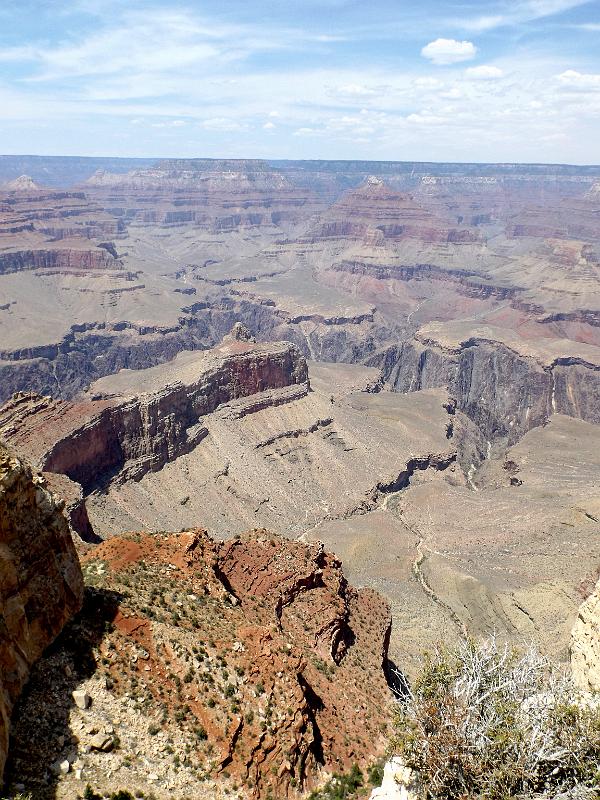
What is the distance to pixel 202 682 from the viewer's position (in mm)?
22734

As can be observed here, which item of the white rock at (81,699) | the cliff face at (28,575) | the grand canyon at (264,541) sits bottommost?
the grand canyon at (264,541)

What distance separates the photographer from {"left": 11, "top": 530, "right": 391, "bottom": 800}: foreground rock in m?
19.0

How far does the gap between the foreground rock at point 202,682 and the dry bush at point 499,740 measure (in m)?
5.03

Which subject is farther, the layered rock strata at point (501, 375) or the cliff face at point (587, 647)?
the layered rock strata at point (501, 375)

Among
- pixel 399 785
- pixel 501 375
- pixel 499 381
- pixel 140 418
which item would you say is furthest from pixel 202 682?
pixel 501 375

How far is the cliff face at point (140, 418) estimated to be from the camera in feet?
204

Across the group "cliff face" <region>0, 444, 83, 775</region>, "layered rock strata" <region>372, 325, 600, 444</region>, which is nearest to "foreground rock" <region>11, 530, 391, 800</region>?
"cliff face" <region>0, 444, 83, 775</region>

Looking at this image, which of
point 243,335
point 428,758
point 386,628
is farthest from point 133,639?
point 243,335

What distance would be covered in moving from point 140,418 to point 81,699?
54.2 metres

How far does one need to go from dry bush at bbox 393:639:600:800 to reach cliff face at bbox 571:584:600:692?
262 inches

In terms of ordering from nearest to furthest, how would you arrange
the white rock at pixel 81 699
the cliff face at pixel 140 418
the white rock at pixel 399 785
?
the white rock at pixel 399 785
the white rock at pixel 81 699
the cliff face at pixel 140 418

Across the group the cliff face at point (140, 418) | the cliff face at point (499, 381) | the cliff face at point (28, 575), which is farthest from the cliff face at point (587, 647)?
the cliff face at point (499, 381)

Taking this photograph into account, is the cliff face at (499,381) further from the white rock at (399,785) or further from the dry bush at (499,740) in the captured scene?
the white rock at (399,785)

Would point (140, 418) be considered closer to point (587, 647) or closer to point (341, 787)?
point (587, 647)
